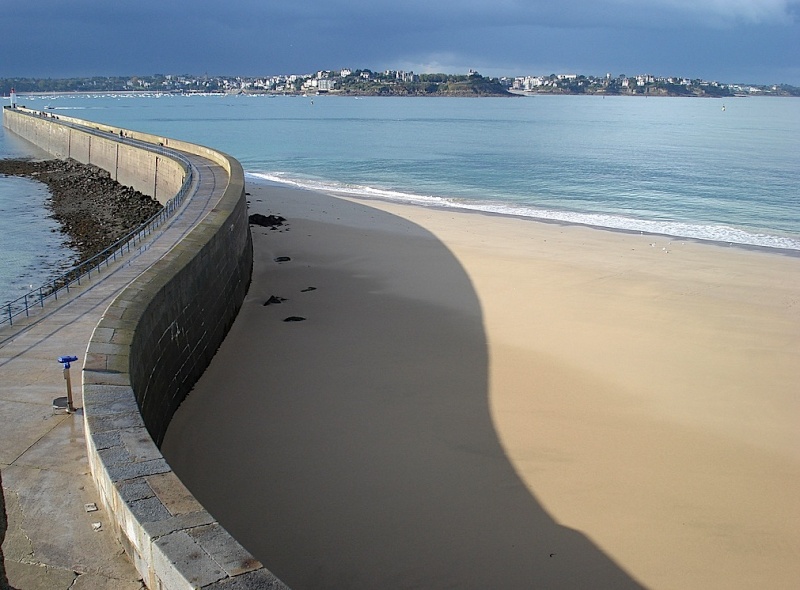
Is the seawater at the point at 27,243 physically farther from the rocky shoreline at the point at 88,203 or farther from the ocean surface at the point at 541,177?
the rocky shoreline at the point at 88,203

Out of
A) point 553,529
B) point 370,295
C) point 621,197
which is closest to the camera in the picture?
point 553,529

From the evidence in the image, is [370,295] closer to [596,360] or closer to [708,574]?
[596,360]

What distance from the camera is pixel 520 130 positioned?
267ft

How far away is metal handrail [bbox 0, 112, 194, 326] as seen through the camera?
10.6 metres

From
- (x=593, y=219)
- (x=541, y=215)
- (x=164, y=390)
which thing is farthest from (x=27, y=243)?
(x=593, y=219)

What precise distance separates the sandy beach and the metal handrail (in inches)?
95.0

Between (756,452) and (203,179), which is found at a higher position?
(203,179)

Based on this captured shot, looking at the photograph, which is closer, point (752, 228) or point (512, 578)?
point (512, 578)

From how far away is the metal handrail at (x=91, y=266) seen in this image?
34.7ft

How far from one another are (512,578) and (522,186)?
30.9m

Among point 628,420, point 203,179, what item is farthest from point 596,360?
point 203,179

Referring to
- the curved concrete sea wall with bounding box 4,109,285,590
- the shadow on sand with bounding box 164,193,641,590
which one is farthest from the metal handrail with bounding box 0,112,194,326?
the shadow on sand with bounding box 164,193,641,590

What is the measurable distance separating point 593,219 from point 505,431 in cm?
1868

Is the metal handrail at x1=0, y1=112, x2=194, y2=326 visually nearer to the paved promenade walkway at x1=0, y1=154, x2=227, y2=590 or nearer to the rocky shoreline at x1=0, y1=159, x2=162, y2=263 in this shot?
the paved promenade walkway at x1=0, y1=154, x2=227, y2=590
